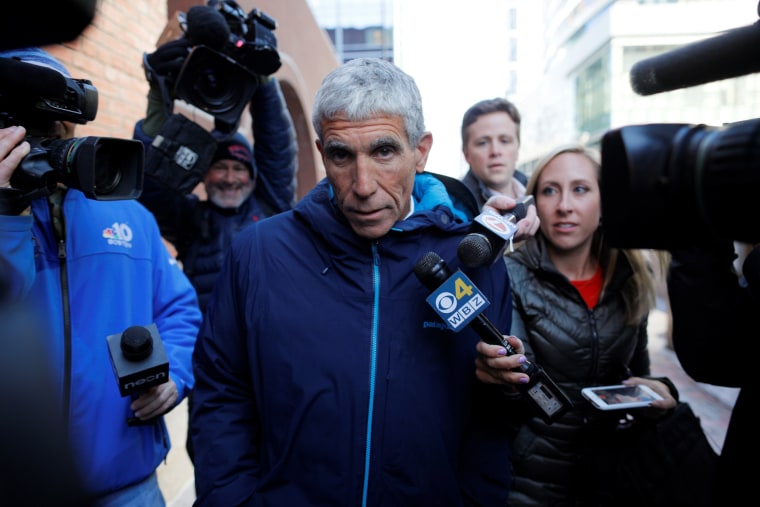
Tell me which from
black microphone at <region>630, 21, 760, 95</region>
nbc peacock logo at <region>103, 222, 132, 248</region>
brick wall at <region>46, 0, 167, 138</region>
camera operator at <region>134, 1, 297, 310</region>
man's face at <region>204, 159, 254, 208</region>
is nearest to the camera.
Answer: black microphone at <region>630, 21, 760, 95</region>

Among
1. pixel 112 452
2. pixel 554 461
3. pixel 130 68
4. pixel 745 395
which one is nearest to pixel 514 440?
pixel 554 461

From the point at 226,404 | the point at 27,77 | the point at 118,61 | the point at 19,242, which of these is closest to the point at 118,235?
the point at 19,242

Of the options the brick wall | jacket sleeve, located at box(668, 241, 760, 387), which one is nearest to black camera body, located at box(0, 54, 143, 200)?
jacket sleeve, located at box(668, 241, 760, 387)

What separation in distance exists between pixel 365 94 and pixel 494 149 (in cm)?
138

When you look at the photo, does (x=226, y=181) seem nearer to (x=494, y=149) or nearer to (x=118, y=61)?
(x=118, y=61)

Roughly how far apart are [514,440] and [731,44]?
145cm

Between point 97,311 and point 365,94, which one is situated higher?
point 365,94

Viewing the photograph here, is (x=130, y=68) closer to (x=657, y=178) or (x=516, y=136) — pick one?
(x=516, y=136)

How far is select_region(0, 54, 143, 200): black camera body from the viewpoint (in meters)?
1.12

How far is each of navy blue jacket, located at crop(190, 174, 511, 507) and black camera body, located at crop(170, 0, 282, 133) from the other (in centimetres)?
103

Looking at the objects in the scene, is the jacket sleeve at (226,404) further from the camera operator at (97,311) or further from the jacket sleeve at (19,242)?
the jacket sleeve at (19,242)

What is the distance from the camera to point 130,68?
323cm

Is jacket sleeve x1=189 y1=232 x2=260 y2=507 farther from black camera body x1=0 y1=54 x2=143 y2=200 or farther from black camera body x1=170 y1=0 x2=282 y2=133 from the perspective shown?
black camera body x1=170 y1=0 x2=282 y2=133

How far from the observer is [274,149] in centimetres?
279
